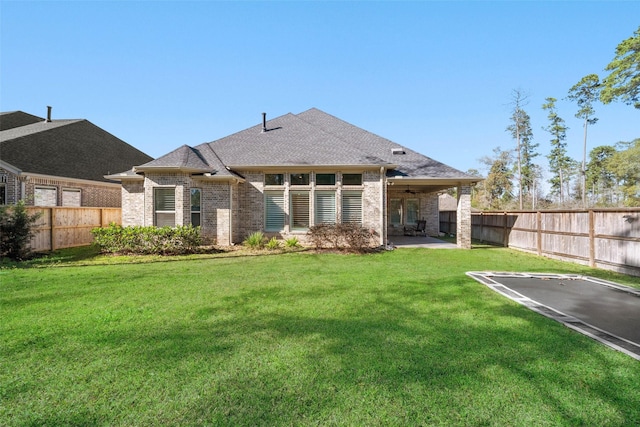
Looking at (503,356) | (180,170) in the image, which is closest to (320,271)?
(503,356)

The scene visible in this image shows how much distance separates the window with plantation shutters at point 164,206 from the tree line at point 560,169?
3403cm

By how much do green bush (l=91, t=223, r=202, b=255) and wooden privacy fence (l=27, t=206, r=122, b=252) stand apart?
75.5 inches

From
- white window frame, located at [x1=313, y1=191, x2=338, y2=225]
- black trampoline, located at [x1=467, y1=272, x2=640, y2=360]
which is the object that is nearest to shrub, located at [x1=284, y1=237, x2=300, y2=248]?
white window frame, located at [x1=313, y1=191, x2=338, y2=225]

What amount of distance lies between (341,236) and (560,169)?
45.1m

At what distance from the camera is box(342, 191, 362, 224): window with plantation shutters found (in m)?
12.6

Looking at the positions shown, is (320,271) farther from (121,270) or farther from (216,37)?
(216,37)

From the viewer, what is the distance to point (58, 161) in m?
15.3

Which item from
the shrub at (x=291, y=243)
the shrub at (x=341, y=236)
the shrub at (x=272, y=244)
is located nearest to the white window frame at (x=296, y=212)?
the shrub at (x=291, y=243)

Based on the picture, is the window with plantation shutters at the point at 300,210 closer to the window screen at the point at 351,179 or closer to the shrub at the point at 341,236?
the shrub at the point at 341,236

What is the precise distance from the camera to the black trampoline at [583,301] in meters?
3.85

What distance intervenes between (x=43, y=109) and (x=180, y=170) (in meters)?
17.0

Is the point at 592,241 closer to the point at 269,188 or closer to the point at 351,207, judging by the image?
the point at 351,207

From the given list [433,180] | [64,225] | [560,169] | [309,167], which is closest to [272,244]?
[309,167]

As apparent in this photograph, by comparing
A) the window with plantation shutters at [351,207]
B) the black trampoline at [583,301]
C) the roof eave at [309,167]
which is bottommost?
the black trampoline at [583,301]
